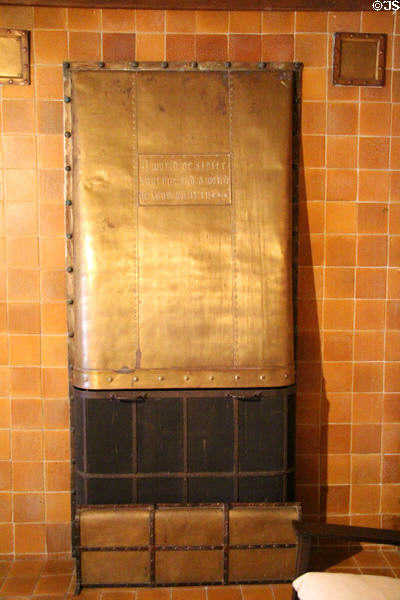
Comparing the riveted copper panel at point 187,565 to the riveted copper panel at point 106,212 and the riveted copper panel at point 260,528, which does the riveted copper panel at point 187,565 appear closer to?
the riveted copper panel at point 260,528

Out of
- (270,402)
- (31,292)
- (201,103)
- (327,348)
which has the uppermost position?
(201,103)

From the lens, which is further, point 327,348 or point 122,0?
point 327,348

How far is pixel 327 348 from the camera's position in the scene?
254 cm

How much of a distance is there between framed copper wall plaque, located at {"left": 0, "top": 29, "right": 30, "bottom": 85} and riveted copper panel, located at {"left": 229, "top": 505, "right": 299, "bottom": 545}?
223 centimetres

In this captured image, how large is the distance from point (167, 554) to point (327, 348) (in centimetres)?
122

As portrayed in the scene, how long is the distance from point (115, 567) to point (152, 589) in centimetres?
20

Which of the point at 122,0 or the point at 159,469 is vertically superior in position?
the point at 122,0

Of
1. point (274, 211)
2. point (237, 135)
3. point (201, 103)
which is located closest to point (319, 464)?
point (274, 211)

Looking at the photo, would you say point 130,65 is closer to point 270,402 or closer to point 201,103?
point 201,103

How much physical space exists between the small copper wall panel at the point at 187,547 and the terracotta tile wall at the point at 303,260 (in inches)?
14.9

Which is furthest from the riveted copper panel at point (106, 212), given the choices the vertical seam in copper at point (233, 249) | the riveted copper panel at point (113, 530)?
the riveted copper panel at point (113, 530)

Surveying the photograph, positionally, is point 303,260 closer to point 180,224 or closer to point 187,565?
point 180,224

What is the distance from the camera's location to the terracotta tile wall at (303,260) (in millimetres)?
2367

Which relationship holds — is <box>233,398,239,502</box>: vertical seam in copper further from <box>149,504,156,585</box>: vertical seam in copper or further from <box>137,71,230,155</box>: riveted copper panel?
<box>137,71,230,155</box>: riveted copper panel
